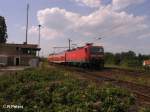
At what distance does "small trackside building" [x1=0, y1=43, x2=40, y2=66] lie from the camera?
63.1 metres

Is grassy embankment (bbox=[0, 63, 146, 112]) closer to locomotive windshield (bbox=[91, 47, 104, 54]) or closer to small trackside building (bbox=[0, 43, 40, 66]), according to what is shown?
locomotive windshield (bbox=[91, 47, 104, 54])

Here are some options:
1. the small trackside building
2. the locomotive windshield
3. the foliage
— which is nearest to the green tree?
the small trackside building

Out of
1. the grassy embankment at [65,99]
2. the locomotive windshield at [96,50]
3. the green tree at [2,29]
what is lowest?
the grassy embankment at [65,99]

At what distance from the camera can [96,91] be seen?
15.6 m

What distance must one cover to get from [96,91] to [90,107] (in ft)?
8.53

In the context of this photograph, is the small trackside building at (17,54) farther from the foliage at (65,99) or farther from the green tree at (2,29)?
the foliage at (65,99)

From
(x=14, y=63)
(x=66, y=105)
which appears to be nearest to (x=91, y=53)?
(x=14, y=63)

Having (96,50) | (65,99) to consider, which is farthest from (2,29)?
(65,99)

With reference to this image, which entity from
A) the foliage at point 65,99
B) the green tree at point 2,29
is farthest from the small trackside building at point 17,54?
the foliage at point 65,99

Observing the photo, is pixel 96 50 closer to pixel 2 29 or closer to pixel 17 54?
pixel 17 54

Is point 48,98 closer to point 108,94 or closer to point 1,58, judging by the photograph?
point 108,94

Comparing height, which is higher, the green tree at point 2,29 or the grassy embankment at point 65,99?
the green tree at point 2,29

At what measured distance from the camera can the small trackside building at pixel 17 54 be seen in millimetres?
63062

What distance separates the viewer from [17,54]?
6500 cm
